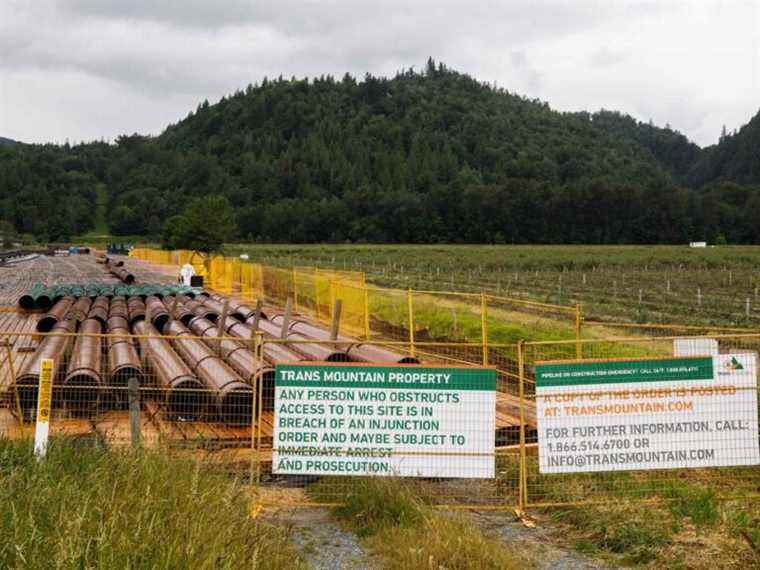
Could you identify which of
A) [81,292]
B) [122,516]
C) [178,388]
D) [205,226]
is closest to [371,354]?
[178,388]

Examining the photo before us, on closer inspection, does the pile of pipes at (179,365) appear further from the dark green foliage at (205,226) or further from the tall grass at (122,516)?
the dark green foliage at (205,226)

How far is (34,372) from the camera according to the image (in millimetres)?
10500

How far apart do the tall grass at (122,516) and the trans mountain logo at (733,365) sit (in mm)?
4929

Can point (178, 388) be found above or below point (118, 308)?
below

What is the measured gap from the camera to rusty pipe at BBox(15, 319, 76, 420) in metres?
10.2

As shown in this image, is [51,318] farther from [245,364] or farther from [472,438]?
[472,438]

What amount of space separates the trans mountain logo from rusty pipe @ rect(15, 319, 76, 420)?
7.56 metres

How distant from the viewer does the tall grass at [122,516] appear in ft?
13.1

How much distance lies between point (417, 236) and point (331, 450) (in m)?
125

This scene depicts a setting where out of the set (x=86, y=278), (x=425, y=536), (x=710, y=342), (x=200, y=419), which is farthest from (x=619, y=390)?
(x=86, y=278)

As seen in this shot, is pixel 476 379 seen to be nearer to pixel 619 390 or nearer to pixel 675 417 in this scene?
pixel 619 390

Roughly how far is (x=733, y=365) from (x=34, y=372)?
901cm

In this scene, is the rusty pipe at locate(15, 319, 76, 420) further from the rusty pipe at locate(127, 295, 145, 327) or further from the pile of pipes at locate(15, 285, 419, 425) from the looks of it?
the rusty pipe at locate(127, 295, 145, 327)

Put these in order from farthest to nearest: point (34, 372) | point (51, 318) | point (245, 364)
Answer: point (51, 318)
point (245, 364)
point (34, 372)
